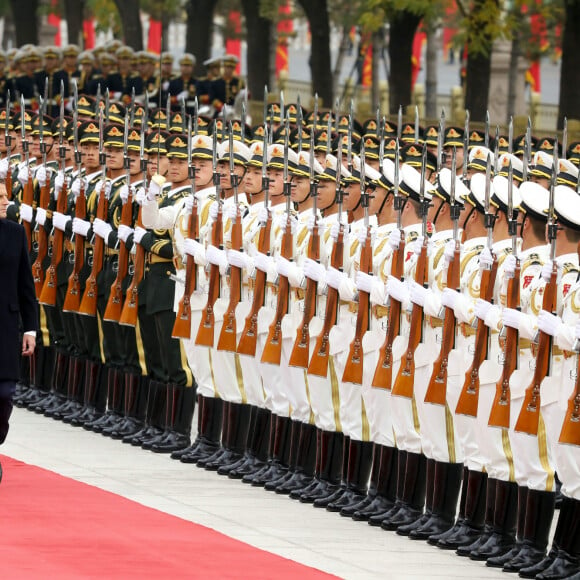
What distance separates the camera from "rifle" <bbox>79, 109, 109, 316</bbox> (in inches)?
579

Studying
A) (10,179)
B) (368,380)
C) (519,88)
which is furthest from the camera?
(519,88)

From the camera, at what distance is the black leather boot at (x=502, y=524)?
34.0 feet

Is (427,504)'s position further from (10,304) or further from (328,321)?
(10,304)

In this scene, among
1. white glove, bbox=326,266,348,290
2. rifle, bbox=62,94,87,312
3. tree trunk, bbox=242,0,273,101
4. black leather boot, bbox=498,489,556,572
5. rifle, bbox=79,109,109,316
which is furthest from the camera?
tree trunk, bbox=242,0,273,101

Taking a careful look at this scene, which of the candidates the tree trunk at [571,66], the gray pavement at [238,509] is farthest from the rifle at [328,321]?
the tree trunk at [571,66]

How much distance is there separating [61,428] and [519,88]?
35117mm

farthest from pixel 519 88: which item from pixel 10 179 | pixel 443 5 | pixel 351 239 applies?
pixel 351 239

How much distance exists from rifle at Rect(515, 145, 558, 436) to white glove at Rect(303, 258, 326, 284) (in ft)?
7.06

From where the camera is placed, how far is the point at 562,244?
10055 millimetres

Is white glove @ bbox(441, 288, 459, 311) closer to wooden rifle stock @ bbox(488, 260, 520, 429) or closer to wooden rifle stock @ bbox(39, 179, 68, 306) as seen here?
wooden rifle stock @ bbox(488, 260, 520, 429)

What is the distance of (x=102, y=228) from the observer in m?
14.6

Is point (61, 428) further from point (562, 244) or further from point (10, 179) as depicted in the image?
point (562, 244)

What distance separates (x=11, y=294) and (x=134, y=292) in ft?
9.54

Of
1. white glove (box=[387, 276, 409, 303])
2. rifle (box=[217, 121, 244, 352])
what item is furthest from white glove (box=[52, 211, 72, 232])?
white glove (box=[387, 276, 409, 303])
